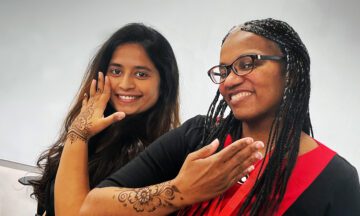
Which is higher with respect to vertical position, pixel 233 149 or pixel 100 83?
pixel 100 83

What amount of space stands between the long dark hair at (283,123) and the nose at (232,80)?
0.37 ft

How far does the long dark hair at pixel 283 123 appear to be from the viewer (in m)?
0.84

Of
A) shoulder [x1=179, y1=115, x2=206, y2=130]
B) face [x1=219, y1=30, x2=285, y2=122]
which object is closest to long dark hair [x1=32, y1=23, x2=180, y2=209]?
shoulder [x1=179, y1=115, x2=206, y2=130]

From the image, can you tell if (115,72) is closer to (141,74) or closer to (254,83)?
(141,74)

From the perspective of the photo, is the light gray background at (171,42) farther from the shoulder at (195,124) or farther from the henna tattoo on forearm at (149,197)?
the henna tattoo on forearm at (149,197)

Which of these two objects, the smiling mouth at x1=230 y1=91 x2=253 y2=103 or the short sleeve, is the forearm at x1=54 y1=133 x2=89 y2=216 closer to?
the short sleeve

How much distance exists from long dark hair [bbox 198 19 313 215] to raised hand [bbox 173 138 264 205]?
0.35 feet

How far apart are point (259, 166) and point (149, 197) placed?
0.90 ft

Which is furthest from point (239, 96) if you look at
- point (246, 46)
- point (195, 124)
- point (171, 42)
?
point (171, 42)

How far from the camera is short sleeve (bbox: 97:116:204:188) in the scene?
3.17 feet

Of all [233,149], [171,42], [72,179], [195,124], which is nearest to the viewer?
[233,149]

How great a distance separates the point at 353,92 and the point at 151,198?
1.04m

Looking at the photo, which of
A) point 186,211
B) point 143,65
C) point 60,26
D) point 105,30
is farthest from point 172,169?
point 60,26

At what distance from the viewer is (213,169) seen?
0.75m
